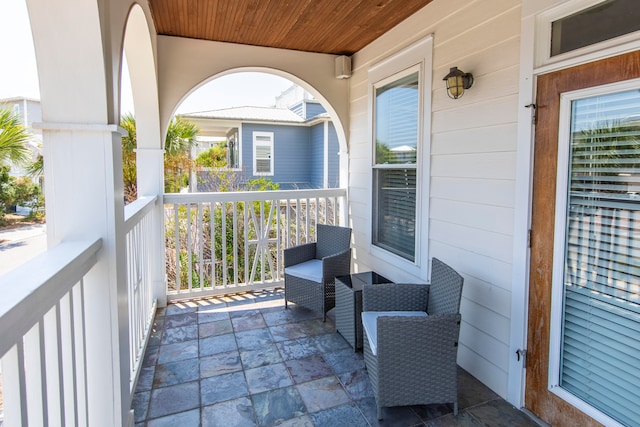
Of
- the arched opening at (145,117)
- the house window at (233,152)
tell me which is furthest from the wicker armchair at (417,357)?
the house window at (233,152)

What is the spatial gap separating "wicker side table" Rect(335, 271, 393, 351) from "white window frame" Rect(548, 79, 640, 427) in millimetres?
1326

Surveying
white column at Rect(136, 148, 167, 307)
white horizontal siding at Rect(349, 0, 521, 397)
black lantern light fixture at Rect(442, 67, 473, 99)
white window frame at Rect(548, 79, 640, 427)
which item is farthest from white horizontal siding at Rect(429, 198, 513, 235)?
white column at Rect(136, 148, 167, 307)

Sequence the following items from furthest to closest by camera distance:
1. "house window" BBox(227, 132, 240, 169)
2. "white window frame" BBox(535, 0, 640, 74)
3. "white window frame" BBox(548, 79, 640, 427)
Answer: "house window" BBox(227, 132, 240, 169) → "white window frame" BBox(548, 79, 640, 427) → "white window frame" BBox(535, 0, 640, 74)

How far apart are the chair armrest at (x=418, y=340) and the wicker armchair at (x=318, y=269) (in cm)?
140

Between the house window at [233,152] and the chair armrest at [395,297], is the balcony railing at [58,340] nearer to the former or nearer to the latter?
the chair armrest at [395,297]

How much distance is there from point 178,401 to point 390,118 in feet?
9.68

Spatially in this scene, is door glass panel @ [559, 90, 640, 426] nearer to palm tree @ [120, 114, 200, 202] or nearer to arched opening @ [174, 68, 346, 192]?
palm tree @ [120, 114, 200, 202]

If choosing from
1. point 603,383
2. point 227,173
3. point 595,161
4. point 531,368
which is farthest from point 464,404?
point 227,173

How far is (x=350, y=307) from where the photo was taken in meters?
3.08

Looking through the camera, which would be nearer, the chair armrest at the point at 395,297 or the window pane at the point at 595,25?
the window pane at the point at 595,25

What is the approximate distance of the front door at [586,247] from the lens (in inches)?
69.5

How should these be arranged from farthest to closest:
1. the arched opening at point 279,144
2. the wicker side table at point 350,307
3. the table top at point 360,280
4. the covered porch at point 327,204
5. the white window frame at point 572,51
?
1. the arched opening at point 279,144
2. the table top at point 360,280
3. the wicker side table at point 350,307
4. the white window frame at point 572,51
5. the covered porch at point 327,204

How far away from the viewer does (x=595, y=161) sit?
1.89 metres

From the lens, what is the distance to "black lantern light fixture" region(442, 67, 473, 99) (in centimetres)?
261
